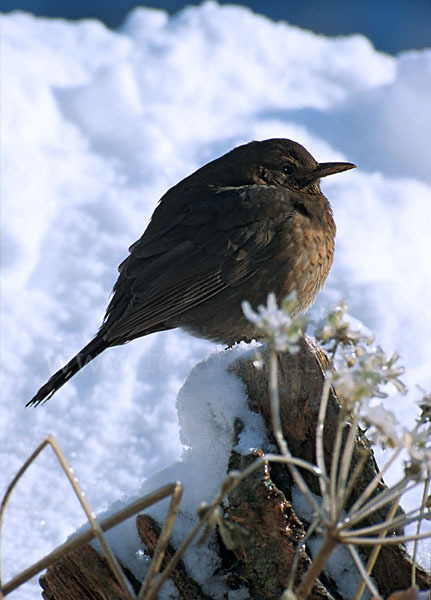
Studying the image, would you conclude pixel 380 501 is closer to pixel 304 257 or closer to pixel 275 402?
pixel 275 402

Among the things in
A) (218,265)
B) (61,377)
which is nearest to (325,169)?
(218,265)

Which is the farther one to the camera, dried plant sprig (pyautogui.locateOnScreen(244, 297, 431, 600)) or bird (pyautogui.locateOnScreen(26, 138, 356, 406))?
bird (pyautogui.locateOnScreen(26, 138, 356, 406))

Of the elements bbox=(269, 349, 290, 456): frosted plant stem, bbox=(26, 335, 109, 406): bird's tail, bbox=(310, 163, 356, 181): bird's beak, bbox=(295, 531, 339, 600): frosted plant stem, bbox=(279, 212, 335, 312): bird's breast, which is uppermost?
bbox=(310, 163, 356, 181): bird's beak

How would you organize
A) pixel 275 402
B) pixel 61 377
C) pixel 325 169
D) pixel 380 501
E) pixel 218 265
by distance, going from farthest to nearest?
pixel 325 169
pixel 218 265
pixel 61 377
pixel 380 501
pixel 275 402

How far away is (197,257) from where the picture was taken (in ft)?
10.5

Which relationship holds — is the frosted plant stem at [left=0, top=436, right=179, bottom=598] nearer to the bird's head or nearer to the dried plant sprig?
the dried plant sprig

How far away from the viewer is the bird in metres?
3.16

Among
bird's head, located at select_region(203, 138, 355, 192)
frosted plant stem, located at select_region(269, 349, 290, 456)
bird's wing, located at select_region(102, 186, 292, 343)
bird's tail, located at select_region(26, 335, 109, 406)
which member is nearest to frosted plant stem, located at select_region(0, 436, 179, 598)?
frosted plant stem, located at select_region(269, 349, 290, 456)

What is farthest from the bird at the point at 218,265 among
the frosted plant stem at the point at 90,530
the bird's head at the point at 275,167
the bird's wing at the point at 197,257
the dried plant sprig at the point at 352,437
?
the dried plant sprig at the point at 352,437

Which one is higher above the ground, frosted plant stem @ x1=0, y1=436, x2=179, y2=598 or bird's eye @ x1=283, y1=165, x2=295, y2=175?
bird's eye @ x1=283, y1=165, x2=295, y2=175

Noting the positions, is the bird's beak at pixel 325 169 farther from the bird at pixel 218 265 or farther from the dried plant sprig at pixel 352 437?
the dried plant sprig at pixel 352 437

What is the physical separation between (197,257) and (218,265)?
0.35 ft

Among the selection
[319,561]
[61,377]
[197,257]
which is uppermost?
[197,257]

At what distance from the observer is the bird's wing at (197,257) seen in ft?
10.4
